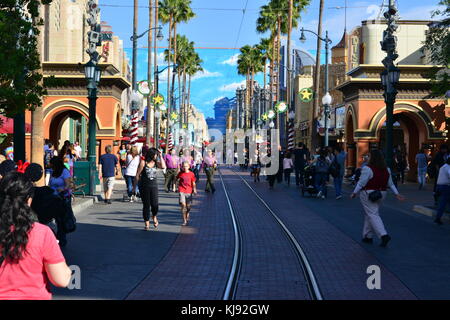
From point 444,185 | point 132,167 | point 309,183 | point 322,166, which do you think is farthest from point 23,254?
point 309,183

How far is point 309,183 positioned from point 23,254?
22454 mm

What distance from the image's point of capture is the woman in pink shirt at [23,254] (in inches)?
156

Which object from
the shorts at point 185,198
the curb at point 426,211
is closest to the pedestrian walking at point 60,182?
the shorts at point 185,198

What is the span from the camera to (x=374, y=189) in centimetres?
1248

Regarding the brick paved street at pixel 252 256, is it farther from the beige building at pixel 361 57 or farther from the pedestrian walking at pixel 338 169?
the beige building at pixel 361 57

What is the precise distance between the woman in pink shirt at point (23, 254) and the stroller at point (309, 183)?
21.1 m

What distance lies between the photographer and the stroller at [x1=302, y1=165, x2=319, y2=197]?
25.0m

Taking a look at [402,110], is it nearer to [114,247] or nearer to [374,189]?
[374,189]

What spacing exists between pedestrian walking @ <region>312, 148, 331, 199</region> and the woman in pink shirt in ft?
67.2

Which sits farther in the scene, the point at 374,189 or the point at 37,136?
the point at 37,136

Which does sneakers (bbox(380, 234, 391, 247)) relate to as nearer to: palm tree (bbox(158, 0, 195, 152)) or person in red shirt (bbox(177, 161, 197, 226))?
person in red shirt (bbox(177, 161, 197, 226))
